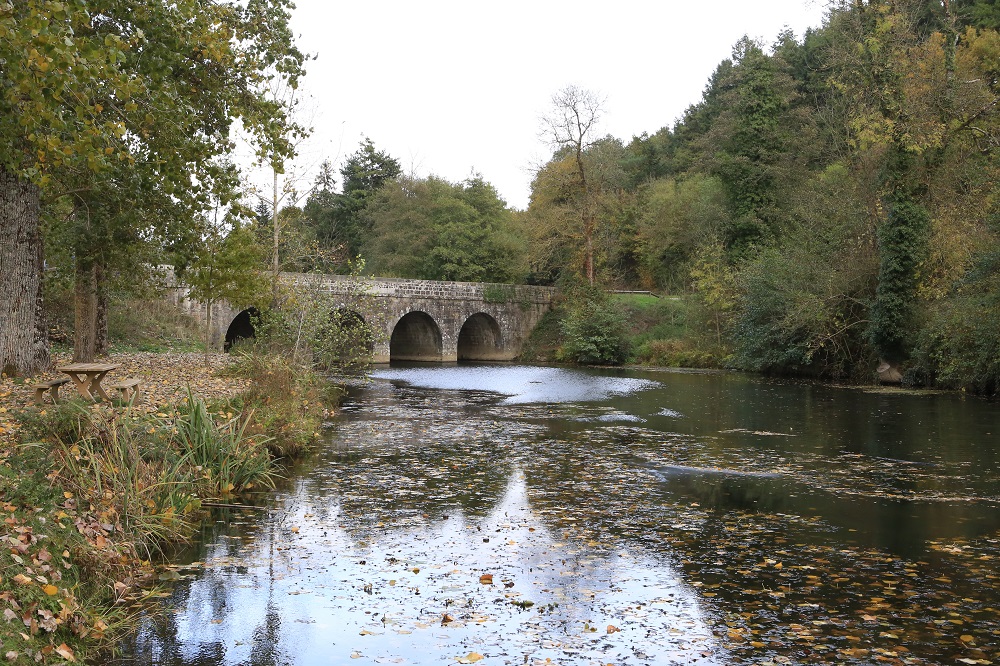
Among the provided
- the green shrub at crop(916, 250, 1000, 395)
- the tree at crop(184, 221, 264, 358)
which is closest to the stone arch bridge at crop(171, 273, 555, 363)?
the tree at crop(184, 221, 264, 358)

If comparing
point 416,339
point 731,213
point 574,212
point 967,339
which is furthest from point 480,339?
point 967,339

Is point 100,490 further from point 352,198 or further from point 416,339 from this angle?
point 352,198

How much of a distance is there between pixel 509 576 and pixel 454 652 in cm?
160

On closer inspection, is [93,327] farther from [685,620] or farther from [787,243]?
[787,243]

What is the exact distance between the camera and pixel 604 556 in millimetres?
7570

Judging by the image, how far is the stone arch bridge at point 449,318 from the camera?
42031 mm

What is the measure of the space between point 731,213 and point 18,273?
35.8 meters

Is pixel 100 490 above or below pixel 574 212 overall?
below

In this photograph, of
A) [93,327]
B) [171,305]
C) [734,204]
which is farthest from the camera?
[734,204]

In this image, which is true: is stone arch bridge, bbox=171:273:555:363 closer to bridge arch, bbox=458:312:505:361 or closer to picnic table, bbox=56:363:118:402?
bridge arch, bbox=458:312:505:361

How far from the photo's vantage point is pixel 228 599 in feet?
21.2

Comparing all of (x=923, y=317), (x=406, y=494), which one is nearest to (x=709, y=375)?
(x=923, y=317)

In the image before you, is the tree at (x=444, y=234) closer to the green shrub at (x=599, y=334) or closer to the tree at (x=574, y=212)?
the tree at (x=574, y=212)

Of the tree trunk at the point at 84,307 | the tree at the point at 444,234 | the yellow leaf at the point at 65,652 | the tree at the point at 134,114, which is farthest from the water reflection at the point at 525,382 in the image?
the yellow leaf at the point at 65,652
